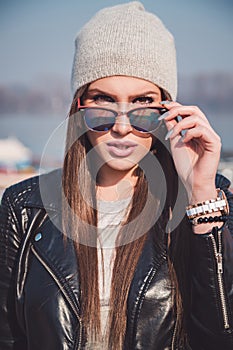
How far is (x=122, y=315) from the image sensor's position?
118cm

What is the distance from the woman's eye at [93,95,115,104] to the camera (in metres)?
1.29

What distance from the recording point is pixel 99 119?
129 centimetres

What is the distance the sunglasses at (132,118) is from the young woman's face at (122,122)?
1 cm

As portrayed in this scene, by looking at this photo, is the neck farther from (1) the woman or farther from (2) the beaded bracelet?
(2) the beaded bracelet

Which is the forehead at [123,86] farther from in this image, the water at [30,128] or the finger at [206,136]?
the water at [30,128]

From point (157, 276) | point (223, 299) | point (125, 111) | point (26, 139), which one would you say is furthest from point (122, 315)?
point (26, 139)

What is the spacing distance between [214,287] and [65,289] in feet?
1.21

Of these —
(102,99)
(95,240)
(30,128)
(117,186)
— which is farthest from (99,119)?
(30,128)

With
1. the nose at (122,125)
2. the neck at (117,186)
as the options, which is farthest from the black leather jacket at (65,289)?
the nose at (122,125)

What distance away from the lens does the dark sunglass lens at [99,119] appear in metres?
1.29

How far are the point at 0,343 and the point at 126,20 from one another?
3.19 ft

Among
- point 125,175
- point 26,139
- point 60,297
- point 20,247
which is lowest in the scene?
point 60,297

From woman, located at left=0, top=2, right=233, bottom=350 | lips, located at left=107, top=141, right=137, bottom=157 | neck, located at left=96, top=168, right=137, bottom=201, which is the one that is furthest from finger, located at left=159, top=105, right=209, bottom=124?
neck, located at left=96, top=168, right=137, bottom=201

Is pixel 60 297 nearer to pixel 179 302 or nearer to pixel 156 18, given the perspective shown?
pixel 179 302
